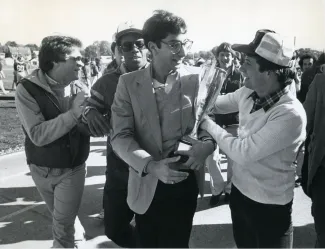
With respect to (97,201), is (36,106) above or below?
above

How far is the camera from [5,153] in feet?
20.4

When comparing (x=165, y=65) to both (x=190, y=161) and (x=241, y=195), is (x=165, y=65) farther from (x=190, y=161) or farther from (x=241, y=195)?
(x=241, y=195)

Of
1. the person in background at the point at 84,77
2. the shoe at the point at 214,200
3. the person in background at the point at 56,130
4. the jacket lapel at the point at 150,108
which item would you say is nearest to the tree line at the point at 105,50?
the person in background at the point at 84,77

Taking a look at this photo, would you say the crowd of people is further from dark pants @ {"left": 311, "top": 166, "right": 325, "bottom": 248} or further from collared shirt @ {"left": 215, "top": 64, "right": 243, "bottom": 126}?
collared shirt @ {"left": 215, "top": 64, "right": 243, "bottom": 126}

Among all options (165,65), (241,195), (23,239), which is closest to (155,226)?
(241,195)

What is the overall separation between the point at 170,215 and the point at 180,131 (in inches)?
20.3

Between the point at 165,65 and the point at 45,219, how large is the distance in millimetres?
2587

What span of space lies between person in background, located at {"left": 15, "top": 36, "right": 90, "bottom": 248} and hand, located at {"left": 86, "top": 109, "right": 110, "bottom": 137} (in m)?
0.25

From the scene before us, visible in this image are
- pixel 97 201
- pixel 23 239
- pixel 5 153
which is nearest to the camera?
pixel 23 239

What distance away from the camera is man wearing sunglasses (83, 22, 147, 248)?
255 centimetres

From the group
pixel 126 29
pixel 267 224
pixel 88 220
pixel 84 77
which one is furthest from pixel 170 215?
pixel 84 77

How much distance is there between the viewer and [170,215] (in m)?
2.06

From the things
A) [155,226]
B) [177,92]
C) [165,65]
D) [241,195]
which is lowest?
[155,226]

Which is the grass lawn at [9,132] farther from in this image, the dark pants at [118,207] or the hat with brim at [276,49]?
the hat with brim at [276,49]
